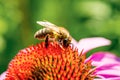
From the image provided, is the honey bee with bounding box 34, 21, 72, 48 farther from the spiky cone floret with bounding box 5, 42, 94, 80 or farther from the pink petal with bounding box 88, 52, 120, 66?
the pink petal with bounding box 88, 52, 120, 66

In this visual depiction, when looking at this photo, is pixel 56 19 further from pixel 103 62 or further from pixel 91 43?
pixel 103 62

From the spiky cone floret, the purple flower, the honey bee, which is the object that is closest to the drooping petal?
the purple flower

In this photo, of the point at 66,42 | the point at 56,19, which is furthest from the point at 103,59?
the point at 56,19

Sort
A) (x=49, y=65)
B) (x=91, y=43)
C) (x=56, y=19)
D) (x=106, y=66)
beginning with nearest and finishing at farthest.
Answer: (x=49, y=65)
(x=106, y=66)
(x=91, y=43)
(x=56, y=19)

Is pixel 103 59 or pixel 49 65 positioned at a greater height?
pixel 103 59

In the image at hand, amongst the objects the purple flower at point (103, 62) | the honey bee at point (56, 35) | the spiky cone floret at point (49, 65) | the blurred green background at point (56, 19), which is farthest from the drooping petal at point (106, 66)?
the blurred green background at point (56, 19)

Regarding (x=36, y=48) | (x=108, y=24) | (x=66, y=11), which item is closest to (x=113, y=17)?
(x=108, y=24)

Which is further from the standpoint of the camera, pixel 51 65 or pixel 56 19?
pixel 56 19

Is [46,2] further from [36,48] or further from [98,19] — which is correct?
[36,48]
